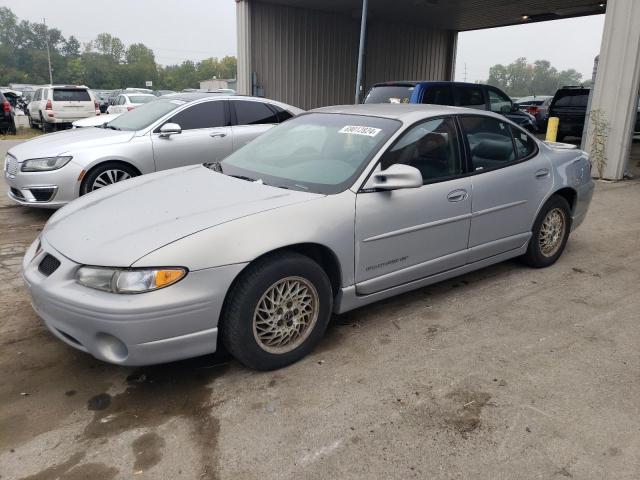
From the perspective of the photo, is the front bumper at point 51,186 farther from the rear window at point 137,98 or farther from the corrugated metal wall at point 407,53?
the rear window at point 137,98

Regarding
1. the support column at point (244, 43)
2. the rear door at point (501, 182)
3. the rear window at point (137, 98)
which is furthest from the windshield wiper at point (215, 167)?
the rear window at point (137, 98)

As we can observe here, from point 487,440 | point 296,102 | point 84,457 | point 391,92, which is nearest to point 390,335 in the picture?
point 487,440

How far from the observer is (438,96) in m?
9.27

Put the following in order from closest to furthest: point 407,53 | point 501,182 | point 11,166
A: point 501,182
point 11,166
point 407,53

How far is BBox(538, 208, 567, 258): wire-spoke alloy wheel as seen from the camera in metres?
4.74

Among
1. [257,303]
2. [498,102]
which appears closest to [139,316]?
[257,303]

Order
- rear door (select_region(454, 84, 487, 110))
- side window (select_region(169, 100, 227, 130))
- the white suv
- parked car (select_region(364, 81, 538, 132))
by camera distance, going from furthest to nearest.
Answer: the white suv < rear door (select_region(454, 84, 487, 110)) < parked car (select_region(364, 81, 538, 132)) < side window (select_region(169, 100, 227, 130))

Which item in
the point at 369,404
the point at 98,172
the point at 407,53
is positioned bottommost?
the point at 369,404

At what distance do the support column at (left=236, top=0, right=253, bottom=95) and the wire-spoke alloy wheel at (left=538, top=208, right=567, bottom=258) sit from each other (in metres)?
11.5

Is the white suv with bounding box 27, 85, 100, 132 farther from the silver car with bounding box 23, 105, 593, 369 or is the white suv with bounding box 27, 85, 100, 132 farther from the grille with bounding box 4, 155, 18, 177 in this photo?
the silver car with bounding box 23, 105, 593, 369

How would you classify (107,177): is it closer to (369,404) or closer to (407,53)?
(369,404)

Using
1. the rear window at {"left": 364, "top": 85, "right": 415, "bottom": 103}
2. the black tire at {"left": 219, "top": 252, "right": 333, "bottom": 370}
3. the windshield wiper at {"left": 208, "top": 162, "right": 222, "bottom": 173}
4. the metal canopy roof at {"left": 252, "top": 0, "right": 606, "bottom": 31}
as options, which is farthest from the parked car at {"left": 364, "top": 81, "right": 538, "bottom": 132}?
the black tire at {"left": 219, "top": 252, "right": 333, "bottom": 370}

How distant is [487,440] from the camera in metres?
2.50

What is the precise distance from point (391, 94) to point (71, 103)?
13.2 meters
